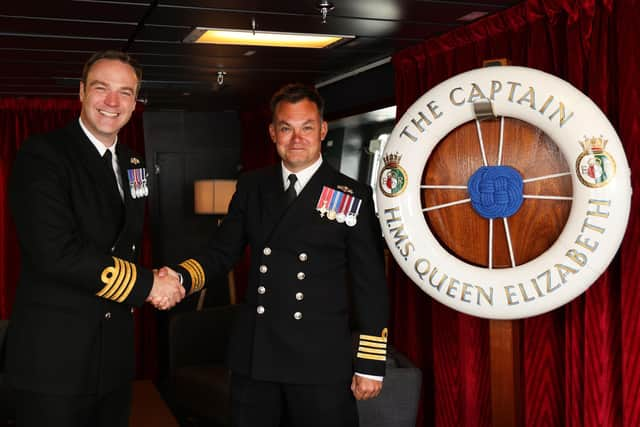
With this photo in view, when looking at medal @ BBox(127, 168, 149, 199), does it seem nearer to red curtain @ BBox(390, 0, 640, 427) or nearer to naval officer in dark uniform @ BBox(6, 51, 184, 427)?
naval officer in dark uniform @ BBox(6, 51, 184, 427)

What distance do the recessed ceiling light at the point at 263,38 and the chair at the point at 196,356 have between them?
195 cm

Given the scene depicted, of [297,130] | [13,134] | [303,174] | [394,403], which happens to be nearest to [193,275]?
[303,174]

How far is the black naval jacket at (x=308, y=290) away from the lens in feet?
7.36

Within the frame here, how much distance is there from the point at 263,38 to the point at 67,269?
6.35 feet

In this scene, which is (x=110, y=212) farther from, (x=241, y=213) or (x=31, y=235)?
(x=241, y=213)

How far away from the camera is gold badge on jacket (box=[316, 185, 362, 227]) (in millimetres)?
2311

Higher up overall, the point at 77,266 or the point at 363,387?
the point at 77,266

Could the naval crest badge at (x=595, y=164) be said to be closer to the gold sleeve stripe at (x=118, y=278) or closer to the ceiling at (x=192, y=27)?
the ceiling at (x=192, y=27)

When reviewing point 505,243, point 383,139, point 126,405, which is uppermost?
point 383,139

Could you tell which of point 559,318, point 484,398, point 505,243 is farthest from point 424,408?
point 505,243

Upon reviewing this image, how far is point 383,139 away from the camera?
5.59 m

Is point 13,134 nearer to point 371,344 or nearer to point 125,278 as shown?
point 125,278

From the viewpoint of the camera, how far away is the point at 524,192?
2516 mm

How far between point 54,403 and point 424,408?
2.26 m
